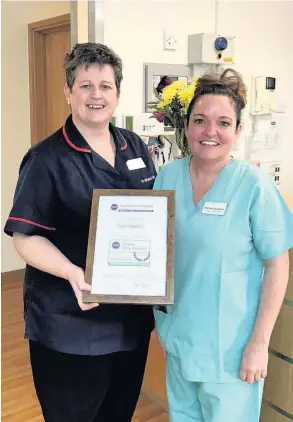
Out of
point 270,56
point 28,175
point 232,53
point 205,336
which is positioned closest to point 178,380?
point 205,336

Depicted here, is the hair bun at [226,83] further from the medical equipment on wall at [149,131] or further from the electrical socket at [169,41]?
the electrical socket at [169,41]

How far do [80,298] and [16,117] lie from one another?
3007 mm

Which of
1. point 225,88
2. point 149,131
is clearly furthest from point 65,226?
point 149,131

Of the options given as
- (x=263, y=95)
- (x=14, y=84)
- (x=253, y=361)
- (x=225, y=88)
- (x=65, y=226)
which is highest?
(x=14, y=84)

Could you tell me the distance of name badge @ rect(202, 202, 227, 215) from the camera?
131cm

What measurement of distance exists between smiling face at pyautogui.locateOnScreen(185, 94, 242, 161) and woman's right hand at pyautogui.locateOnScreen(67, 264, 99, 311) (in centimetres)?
45

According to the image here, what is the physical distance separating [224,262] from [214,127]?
35cm

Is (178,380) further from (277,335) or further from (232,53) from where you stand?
(232,53)

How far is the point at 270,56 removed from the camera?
321cm

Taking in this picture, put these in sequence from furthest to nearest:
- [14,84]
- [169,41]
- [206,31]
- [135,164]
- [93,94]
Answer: [14,84], [206,31], [169,41], [135,164], [93,94]

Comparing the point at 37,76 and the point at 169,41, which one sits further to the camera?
the point at 37,76

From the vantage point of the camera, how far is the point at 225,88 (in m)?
1.33

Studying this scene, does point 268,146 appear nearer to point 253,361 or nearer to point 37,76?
point 37,76

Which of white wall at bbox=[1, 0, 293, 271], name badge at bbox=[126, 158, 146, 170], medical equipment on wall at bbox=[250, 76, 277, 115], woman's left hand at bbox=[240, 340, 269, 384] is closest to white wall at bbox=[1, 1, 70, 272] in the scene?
white wall at bbox=[1, 0, 293, 271]
